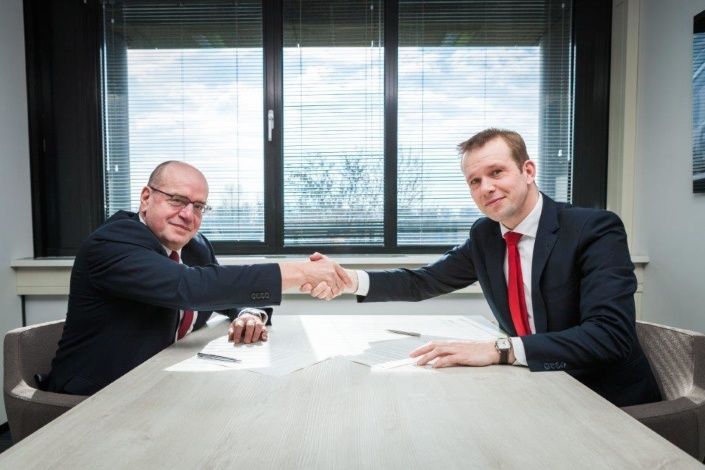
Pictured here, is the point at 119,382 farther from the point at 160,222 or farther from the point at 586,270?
the point at 586,270

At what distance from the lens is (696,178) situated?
244 cm

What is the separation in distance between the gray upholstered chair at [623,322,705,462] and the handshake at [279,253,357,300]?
3.20 ft

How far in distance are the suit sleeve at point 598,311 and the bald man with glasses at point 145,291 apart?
74 cm

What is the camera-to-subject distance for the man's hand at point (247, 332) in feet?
4.98

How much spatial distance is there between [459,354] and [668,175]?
2200 mm

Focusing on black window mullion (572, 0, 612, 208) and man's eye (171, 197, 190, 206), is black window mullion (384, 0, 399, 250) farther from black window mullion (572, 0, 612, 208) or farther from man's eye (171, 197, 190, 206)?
man's eye (171, 197, 190, 206)

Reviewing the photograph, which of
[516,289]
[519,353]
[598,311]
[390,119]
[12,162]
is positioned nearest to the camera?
[519,353]

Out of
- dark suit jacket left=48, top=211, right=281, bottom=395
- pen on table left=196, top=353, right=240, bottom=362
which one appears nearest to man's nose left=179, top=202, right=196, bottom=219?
dark suit jacket left=48, top=211, right=281, bottom=395

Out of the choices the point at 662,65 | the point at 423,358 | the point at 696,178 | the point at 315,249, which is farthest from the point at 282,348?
the point at 662,65

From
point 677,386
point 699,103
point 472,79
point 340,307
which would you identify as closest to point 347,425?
point 677,386

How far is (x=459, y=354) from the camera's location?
4.02 feet

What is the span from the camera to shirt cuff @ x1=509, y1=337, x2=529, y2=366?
121cm

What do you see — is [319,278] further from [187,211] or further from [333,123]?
[333,123]

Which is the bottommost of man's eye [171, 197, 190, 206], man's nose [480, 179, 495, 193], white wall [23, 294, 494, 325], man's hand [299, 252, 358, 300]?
white wall [23, 294, 494, 325]
